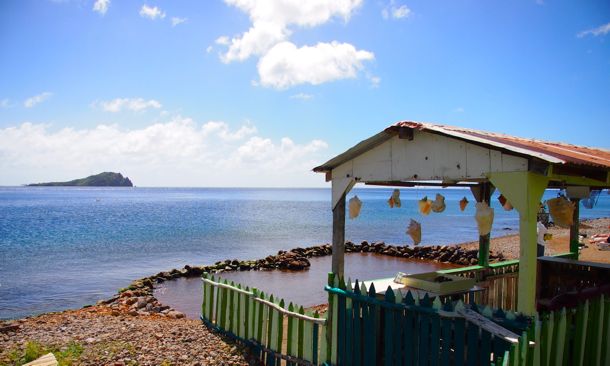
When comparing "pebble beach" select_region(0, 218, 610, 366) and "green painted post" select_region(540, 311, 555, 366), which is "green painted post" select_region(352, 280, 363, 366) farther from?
"pebble beach" select_region(0, 218, 610, 366)

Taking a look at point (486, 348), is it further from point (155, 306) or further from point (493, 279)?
point (155, 306)

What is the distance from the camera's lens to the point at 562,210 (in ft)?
17.4

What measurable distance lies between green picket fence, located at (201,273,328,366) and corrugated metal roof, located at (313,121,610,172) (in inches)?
91.5

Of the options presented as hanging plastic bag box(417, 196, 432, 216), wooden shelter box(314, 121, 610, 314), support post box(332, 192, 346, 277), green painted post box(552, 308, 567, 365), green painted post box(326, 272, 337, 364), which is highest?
wooden shelter box(314, 121, 610, 314)

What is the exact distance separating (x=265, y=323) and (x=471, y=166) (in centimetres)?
432

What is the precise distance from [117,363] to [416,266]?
67.2 ft

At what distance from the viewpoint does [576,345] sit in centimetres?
438

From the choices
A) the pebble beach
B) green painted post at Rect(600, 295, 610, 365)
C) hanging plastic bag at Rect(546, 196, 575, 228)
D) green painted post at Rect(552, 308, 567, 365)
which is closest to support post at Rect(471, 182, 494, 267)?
hanging plastic bag at Rect(546, 196, 575, 228)

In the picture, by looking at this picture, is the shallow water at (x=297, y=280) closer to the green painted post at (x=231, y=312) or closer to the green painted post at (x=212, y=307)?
the green painted post at (x=212, y=307)

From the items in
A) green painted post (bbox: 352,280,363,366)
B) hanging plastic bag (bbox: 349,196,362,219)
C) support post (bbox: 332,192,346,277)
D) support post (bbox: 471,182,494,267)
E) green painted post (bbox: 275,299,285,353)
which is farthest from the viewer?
support post (bbox: 471,182,494,267)

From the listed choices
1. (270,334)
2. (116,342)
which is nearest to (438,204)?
(270,334)

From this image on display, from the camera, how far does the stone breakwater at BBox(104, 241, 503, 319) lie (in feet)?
45.8

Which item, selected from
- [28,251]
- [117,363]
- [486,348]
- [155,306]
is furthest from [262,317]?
[28,251]

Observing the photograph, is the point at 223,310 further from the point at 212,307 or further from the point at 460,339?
the point at 460,339
